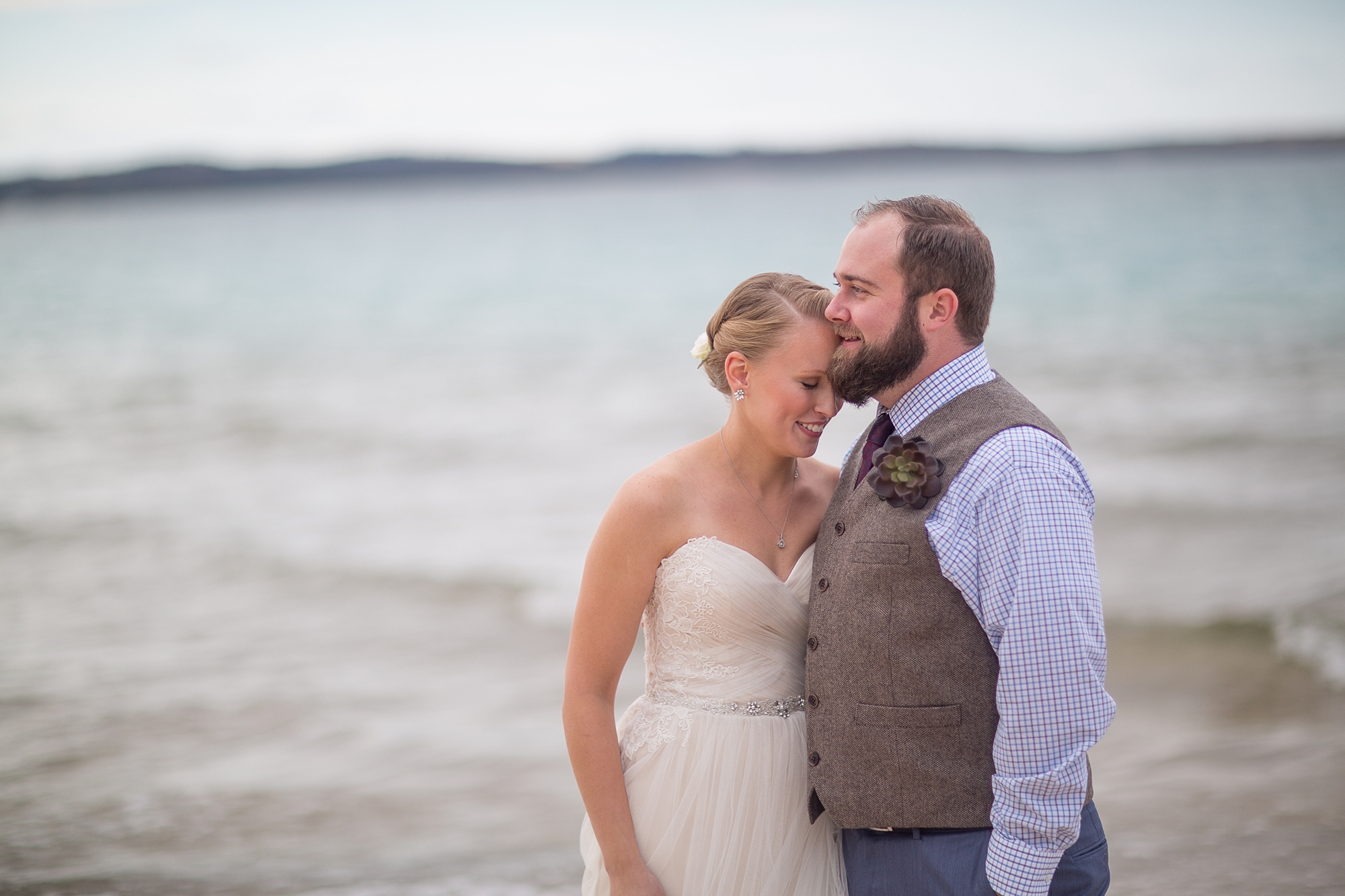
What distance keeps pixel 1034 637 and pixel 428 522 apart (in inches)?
389

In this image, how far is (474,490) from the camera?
1259 centimetres

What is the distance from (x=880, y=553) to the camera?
2.16 metres

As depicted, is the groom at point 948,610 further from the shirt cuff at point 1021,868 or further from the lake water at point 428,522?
the lake water at point 428,522

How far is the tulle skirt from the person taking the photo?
8.46 ft

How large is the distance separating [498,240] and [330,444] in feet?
127

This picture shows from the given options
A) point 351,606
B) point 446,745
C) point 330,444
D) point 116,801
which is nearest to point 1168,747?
point 446,745

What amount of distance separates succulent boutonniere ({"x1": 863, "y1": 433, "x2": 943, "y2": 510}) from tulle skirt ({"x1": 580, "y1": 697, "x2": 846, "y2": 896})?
2.43 ft

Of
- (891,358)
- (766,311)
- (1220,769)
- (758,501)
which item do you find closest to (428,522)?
(1220,769)

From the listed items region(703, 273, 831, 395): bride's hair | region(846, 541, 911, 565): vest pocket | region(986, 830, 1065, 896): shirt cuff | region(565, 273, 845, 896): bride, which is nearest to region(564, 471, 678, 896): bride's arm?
region(565, 273, 845, 896): bride

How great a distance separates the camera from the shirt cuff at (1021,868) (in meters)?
1.98

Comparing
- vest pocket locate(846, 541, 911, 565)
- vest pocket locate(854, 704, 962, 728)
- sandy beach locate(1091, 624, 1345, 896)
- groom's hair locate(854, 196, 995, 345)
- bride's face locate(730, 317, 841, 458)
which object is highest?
groom's hair locate(854, 196, 995, 345)

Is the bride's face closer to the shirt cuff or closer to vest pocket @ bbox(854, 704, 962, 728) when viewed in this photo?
vest pocket @ bbox(854, 704, 962, 728)

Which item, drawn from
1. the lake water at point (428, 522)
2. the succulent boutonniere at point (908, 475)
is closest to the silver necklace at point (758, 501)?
the succulent boutonniere at point (908, 475)

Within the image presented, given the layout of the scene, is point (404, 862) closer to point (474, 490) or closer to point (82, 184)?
point (474, 490)
